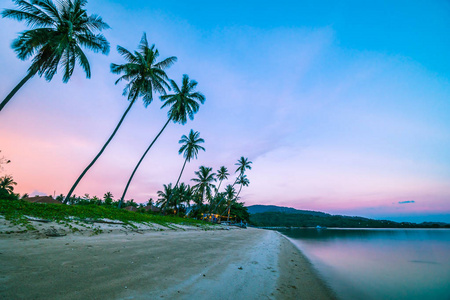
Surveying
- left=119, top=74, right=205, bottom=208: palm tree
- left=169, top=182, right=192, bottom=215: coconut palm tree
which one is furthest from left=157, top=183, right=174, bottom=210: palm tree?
left=119, top=74, right=205, bottom=208: palm tree

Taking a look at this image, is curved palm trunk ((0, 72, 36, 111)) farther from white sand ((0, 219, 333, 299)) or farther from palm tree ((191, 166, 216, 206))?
palm tree ((191, 166, 216, 206))

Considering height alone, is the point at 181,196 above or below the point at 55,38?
below

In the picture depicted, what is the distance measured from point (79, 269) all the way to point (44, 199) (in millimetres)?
54902

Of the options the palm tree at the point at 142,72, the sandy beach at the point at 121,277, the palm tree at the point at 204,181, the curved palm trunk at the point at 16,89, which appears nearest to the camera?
the sandy beach at the point at 121,277

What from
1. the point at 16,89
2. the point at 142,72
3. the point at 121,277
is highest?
→ the point at 142,72

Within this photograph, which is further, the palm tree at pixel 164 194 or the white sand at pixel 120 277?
the palm tree at pixel 164 194

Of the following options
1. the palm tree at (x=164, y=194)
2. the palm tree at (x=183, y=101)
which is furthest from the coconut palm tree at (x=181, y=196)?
the palm tree at (x=183, y=101)

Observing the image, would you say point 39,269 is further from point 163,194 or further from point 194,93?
point 163,194

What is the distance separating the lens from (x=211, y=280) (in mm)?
4031

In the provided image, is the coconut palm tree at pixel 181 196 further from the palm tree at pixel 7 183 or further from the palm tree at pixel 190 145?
the palm tree at pixel 7 183

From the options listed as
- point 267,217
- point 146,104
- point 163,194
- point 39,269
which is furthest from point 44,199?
point 267,217

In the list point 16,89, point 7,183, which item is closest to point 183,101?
point 16,89

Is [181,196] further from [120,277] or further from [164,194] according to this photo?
[120,277]

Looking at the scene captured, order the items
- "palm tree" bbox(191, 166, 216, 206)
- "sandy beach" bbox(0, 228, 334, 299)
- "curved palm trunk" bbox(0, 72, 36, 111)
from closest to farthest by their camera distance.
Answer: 1. "sandy beach" bbox(0, 228, 334, 299)
2. "curved palm trunk" bbox(0, 72, 36, 111)
3. "palm tree" bbox(191, 166, 216, 206)
